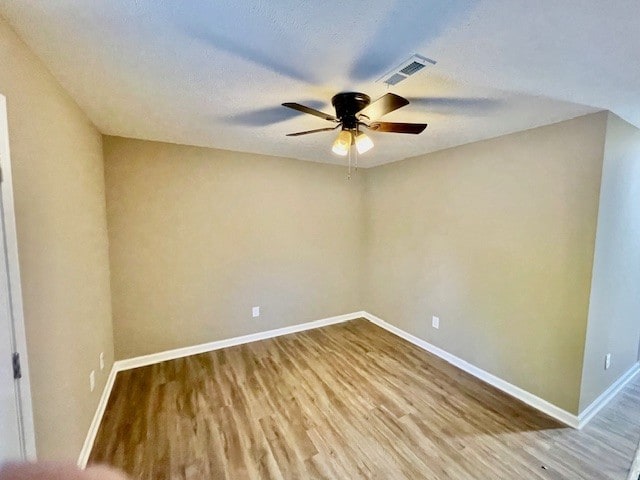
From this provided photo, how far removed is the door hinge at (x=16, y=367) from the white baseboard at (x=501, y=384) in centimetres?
322

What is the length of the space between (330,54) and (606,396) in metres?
3.31

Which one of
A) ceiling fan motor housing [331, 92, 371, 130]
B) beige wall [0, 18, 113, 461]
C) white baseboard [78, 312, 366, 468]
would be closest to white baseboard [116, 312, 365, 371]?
white baseboard [78, 312, 366, 468]

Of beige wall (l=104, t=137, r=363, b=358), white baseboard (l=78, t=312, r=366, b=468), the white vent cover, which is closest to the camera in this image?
the white vent cover

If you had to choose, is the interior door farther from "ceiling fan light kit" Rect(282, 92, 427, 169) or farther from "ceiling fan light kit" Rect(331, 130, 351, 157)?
"ceiling fan light kit" Rect(331, 130, 351, 157)

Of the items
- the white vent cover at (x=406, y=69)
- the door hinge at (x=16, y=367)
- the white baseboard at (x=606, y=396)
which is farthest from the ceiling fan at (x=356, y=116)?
the white baseboard at (x=606, y=396)

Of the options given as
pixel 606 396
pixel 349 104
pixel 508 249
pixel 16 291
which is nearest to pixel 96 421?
pixel 16 291

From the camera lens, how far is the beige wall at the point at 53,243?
3.79ft

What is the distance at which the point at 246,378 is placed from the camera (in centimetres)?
270

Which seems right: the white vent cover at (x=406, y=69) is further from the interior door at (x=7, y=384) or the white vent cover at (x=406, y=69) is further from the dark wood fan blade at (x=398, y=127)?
the interior door at (x=7, y=384)

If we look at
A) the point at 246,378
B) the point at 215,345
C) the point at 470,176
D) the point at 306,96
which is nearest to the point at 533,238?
the point at 470,176

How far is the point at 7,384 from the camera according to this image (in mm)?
1001

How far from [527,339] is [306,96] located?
2574 millimetres

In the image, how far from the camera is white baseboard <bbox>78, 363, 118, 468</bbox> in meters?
1.74

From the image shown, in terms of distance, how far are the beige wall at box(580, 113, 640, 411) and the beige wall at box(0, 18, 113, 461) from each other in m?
3.24
